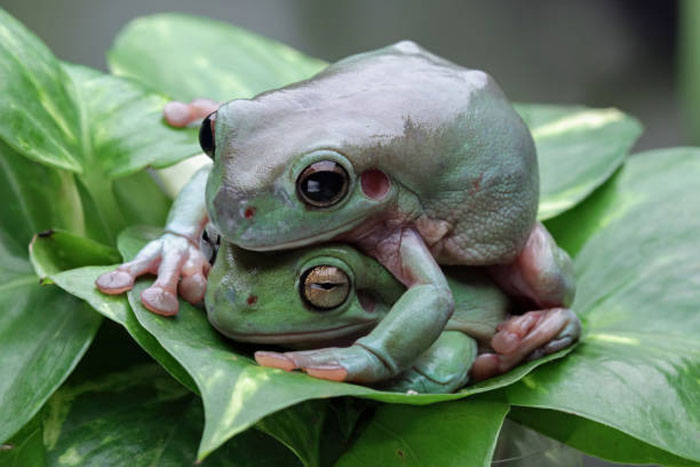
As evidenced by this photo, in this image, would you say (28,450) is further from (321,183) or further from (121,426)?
(321,183)

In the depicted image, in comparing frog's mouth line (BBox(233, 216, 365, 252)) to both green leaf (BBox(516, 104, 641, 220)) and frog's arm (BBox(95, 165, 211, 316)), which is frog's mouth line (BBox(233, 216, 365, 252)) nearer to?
frog's arm (BBox(95, 165, 211, 316))

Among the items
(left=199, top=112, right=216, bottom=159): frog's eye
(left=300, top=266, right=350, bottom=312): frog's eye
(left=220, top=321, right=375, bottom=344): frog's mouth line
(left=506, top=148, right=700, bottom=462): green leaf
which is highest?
(left=199, top=112, right=216, bottom=159): frog's eye

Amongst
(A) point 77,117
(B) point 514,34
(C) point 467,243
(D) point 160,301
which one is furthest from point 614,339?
(B) point 514,34

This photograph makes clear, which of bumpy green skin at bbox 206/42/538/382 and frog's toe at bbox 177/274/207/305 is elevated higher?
bumpy green skin at bbox 206/42/538/382

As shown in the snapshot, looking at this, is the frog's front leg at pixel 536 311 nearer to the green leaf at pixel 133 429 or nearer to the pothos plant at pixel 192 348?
the pothos plant at pixel 192 348

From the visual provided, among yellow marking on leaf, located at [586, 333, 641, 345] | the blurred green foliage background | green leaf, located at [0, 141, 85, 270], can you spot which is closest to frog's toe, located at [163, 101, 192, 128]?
green leaf, located at [0, 141, 85, 270]

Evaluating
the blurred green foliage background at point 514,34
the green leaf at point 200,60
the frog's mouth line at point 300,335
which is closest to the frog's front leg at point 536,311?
the frog's mouth line at point 300,335

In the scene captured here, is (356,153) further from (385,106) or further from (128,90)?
(128,90)

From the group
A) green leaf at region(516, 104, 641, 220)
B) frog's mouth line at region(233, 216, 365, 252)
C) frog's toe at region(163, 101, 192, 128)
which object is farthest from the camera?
green leaf at region(516, 104, 641, 220)
